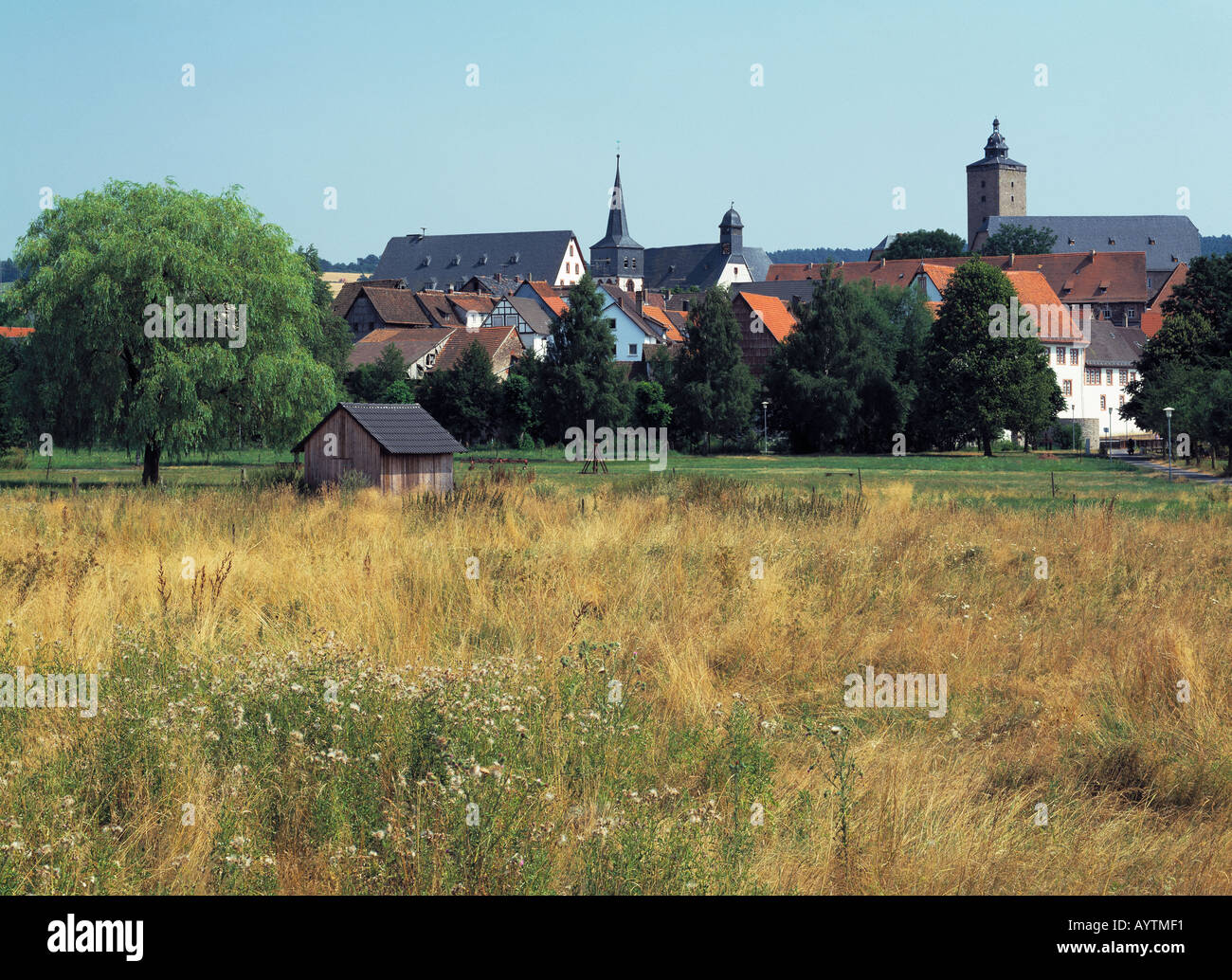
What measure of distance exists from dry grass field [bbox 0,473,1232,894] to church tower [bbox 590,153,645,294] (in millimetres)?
173513

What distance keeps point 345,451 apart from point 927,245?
5234 inches

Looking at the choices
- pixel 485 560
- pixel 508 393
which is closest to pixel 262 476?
pixel 485 560

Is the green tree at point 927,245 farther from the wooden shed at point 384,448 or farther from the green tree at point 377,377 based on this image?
the wooden shed at point 384,448

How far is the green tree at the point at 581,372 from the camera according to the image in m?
67.8

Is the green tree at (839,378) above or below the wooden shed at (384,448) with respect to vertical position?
above

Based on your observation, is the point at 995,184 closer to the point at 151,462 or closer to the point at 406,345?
the point at 406,345

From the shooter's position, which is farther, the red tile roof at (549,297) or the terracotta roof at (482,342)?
the red tile roof at (549,297)
